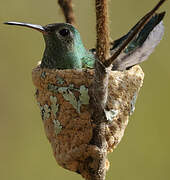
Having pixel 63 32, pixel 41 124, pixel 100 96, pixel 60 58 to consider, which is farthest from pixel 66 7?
pixel 41 124

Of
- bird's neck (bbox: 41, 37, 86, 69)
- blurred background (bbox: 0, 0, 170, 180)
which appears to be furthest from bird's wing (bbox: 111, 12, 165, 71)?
blurred background (bbox: 0, 0, 170, 180)

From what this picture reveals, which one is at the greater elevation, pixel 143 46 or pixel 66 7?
pixel 66 7

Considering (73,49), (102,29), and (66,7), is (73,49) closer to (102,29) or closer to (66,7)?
(66,7)

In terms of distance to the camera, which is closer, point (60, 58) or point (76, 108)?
point (76, 108)

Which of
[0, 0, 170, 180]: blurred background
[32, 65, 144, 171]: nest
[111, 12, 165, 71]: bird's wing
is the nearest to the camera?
[32, 65, 144, 171]: nest

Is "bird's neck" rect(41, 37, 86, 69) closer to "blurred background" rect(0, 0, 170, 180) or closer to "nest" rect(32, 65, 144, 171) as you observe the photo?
"nest" rect(32, 65, 144, 171)

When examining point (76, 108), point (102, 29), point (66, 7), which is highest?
point (66, 7)

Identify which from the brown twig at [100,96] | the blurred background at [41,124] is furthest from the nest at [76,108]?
the blurred background at [41,124]
